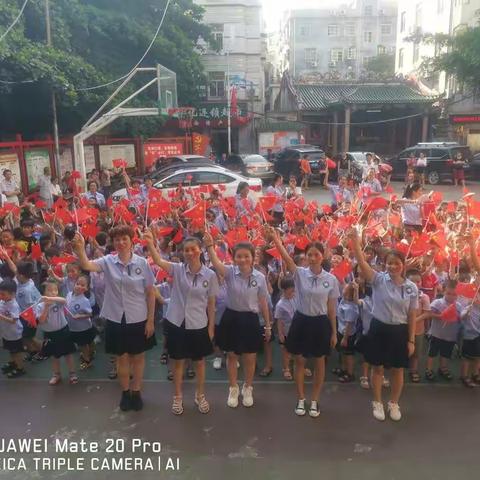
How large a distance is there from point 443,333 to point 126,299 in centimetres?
279

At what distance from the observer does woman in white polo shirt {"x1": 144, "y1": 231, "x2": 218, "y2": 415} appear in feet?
12.4

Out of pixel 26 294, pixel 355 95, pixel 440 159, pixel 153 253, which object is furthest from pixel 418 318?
pixel 355 95

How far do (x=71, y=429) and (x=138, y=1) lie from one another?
713 inches

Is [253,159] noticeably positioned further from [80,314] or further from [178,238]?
[80,314]

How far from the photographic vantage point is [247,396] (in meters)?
4.14

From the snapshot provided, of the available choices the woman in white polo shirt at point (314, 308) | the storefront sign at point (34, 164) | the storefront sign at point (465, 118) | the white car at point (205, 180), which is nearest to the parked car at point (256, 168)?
the white car at point (205, 180)

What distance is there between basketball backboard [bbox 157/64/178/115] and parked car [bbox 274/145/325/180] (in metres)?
6.88

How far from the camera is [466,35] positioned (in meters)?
21.2

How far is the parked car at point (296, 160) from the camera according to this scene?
1953 cm

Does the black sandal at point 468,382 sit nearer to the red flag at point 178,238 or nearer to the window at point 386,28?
the red flag at point 178,238

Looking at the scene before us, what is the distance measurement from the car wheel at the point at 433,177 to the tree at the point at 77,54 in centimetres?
1068

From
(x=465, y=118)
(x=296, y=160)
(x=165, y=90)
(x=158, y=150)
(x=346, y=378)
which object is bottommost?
(x=346, y=378)

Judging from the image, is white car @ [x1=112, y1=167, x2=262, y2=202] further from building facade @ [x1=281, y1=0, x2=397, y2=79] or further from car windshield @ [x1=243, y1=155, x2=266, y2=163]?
building facade @ [x1=281, y1=0, x2=397, y2=79]

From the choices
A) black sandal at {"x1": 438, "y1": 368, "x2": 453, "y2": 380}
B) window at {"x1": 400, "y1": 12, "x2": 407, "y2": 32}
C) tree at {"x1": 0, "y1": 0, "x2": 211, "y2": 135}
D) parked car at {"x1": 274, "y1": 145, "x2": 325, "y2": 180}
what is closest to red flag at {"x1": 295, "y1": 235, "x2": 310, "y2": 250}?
black sandal at {"x1": 438, "y1": 368, "x2": 453, "y2": 380}
